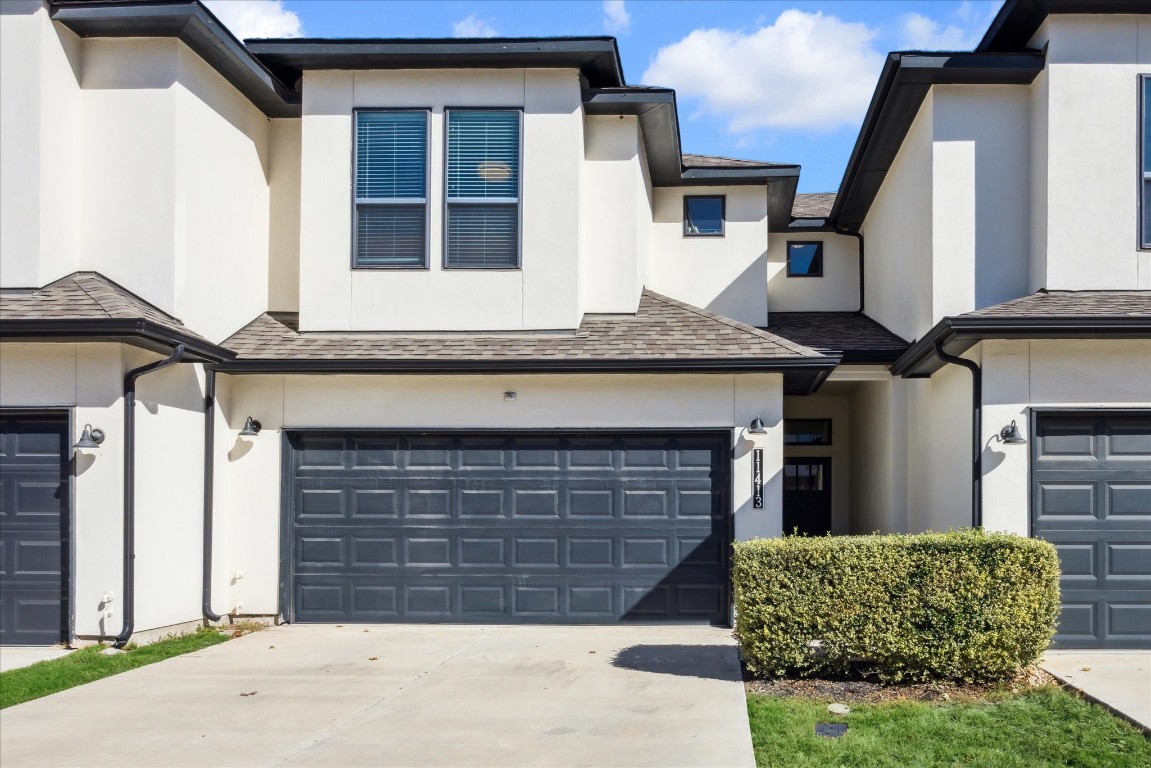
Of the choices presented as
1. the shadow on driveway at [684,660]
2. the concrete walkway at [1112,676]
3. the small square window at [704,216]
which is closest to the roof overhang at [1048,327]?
the concrete walkway at [1112,676]

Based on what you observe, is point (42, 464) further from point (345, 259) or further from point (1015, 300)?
point (1015, 300)

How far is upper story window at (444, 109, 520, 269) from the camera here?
12461 mm

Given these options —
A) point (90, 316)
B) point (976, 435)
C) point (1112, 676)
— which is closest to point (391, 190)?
point (90, 316)

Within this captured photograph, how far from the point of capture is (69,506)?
33.9 ft

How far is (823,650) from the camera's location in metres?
8.53

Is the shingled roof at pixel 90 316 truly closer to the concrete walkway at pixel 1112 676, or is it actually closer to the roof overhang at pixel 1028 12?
the concrete walkway at pixel 1112 676

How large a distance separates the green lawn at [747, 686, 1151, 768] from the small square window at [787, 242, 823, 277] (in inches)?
429

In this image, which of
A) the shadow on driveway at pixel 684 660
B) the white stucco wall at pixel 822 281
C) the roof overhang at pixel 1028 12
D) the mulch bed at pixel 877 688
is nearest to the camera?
the mulch bed at pixel 877 688

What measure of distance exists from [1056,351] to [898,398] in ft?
14.1

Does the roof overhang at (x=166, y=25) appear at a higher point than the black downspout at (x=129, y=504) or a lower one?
higher

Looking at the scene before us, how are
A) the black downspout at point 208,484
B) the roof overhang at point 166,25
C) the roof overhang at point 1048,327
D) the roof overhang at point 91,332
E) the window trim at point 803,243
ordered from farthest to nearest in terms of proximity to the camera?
the window trim at point 803,243
the black downspout at point 208,484
the roof overhang at point 166,25
the roof overhang at point 1048,327
the roof overhang at point 91,332

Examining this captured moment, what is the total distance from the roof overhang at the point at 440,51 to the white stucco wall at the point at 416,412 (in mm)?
3673

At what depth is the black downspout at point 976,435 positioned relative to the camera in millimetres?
10578

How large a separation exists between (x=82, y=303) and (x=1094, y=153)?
10.6m
